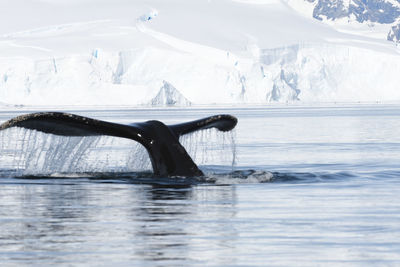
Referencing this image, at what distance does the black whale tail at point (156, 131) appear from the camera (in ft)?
31.8

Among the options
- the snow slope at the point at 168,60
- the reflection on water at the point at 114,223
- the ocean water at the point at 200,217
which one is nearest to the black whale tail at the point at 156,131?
the ocean water at the point at 200,217

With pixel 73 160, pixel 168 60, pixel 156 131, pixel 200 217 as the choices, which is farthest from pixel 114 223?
pixel 168 60

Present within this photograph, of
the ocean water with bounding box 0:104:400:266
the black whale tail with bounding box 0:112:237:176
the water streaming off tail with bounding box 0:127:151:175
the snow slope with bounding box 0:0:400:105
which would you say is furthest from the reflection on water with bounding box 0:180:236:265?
the snow slope with bounding box 0:0:400:105

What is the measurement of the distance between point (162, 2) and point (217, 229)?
139339mm

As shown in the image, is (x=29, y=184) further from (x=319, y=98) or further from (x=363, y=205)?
(x=319, y=98)

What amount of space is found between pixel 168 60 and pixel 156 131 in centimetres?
7446

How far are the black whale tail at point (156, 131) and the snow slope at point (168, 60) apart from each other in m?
65.3

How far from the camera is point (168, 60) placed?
278ft

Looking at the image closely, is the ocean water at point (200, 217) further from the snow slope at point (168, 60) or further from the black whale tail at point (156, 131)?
the snow slope at point (168, 60)

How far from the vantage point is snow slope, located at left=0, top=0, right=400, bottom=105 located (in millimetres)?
77500

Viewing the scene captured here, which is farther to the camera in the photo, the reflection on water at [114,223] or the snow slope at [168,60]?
the snow slope at [168,60]

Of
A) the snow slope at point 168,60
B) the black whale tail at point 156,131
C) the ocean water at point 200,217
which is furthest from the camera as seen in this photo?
the snow slope at point 168,60

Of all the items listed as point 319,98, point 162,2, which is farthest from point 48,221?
point 162,2

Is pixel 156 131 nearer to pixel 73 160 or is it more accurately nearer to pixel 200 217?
pixel 200 217
